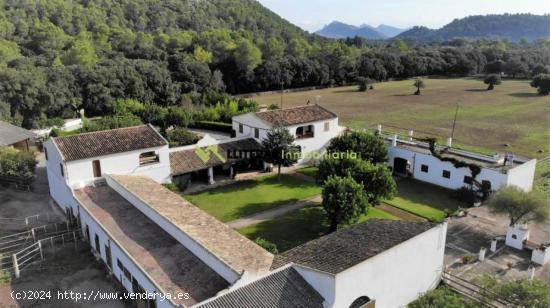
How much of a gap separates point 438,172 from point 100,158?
2539 centimetres

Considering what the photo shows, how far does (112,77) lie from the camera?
63.0 meters

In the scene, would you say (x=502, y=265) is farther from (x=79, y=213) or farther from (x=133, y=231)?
(x=79, y=213)

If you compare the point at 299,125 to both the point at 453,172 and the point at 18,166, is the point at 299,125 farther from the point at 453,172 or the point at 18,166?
the point at 18,166

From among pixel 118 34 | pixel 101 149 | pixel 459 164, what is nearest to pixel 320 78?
pixel 118 34

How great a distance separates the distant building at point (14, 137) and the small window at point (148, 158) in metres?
16.6

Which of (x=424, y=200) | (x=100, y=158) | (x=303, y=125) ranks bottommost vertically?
(x=424, y=200)

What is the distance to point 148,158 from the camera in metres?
31.1

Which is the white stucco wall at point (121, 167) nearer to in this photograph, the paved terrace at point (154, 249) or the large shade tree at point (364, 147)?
the paved terrace at point (154, 249)

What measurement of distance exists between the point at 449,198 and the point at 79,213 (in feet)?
83.9

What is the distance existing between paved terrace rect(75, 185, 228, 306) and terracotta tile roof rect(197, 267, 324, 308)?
4.70 feet

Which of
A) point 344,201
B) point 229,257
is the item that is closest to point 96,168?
point 229,257

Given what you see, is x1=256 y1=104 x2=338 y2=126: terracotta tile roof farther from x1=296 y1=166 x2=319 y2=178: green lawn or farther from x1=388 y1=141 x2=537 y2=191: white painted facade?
x1=388 y1=141 x2=537 y2=191: white painted facade

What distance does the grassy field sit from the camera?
51.8m

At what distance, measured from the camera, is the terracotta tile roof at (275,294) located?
578 inches
